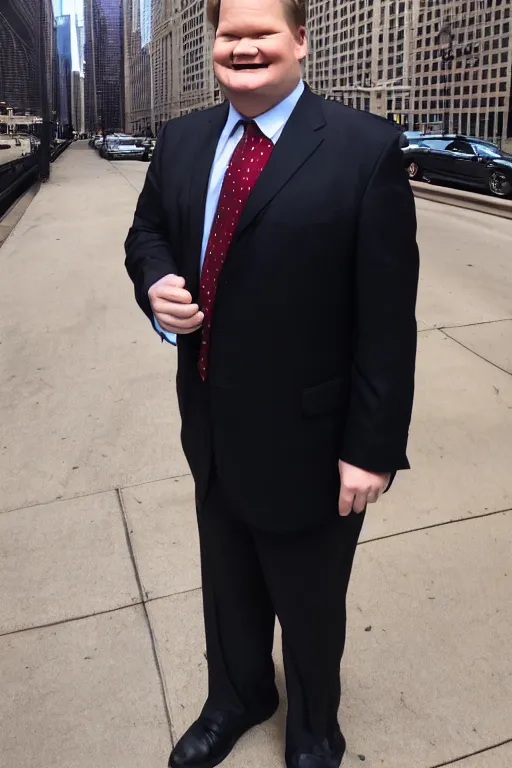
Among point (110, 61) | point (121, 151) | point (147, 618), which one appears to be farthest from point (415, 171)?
point (110, 61)

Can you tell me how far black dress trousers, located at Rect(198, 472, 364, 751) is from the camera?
1.63 meters

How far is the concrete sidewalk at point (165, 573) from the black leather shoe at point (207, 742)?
0.18ft

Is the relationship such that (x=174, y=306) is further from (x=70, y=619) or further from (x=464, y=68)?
(x=464, y=68)

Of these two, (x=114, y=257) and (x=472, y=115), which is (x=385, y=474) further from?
(x=472, y=115)

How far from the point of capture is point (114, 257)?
8.46 metres

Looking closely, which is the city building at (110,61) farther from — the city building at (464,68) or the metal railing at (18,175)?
the metal railing at (18,175)

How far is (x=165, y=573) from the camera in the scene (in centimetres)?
278

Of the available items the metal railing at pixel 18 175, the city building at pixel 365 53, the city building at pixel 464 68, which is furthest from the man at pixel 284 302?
the city building at pixel 365 53

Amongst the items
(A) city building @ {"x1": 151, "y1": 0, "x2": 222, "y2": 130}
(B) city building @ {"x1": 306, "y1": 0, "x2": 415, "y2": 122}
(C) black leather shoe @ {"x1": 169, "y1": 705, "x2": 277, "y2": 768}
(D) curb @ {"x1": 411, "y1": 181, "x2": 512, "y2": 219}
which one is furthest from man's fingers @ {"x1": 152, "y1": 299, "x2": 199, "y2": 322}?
(A) city building @ {"x1": 151, "y1": 0, "x2": 222, "y2": 130}

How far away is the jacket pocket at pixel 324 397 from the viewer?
56.2 inches

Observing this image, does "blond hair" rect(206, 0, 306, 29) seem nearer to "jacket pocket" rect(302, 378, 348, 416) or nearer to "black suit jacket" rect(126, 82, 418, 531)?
"black suit jacket" rect(126, 82, 418, 531)

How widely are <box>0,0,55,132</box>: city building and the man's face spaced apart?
22.9 m

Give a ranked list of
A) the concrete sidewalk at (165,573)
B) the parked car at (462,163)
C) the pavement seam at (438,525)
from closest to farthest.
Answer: the concrete sidewalk at (165,573)
the pavement seam at (438,525)
the parked car at (462,163)

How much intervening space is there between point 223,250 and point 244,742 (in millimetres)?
1506
